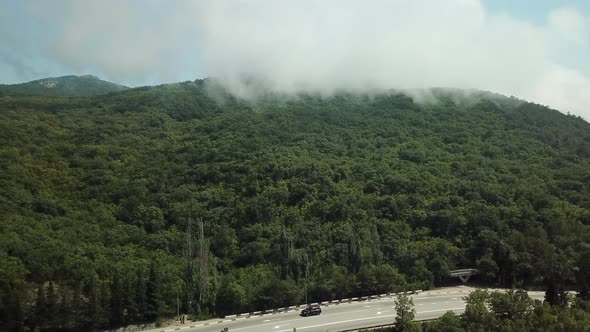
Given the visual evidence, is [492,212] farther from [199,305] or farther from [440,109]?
[440,109]

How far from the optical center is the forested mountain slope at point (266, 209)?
4234 cm

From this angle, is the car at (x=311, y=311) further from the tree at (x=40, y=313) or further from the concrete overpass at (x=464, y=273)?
the tree at (x=40, y=313)

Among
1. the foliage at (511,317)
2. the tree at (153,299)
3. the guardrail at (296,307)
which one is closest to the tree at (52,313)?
the tree at (153,299)

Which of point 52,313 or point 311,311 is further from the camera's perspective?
point 311,311

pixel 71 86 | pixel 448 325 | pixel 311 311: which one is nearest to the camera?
pixel 448 325

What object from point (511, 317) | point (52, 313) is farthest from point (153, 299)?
point (511, 317)

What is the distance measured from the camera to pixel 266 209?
184 ft

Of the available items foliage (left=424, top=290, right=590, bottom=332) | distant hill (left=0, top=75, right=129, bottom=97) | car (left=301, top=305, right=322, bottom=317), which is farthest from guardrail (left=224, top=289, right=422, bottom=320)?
distant hill (left=0, top=75, right=129, bottom=97)

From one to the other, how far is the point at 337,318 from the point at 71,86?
145 meters

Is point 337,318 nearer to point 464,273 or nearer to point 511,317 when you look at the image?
point 511,317

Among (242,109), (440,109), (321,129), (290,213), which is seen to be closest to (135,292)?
(290,213)

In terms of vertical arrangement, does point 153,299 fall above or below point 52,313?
below

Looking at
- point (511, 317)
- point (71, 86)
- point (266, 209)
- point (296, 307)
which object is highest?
point (71, 86)

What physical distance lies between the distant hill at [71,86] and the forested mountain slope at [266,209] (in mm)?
54395
